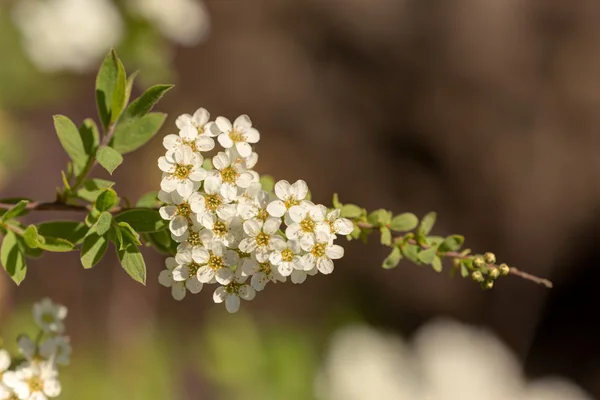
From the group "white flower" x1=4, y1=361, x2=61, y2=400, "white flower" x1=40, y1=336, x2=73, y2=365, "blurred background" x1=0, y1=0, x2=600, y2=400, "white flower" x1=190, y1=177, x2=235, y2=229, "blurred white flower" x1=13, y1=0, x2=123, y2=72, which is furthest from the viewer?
"blurred background" x1=0, y1=0, x2=600, y2=400

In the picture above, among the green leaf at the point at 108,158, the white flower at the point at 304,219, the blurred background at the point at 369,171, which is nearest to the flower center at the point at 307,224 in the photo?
the white flower at the point at 304,219

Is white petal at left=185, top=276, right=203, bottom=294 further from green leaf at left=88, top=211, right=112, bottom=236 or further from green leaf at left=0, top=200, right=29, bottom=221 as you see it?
green leaf at left=0, top=200, right=29, bottom=221

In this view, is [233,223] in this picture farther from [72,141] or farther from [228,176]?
[72,141]

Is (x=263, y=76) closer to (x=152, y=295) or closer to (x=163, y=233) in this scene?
(x=152, y=295)

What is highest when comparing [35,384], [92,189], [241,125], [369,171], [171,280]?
[241,125]

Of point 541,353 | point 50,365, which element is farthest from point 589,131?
point 50,365

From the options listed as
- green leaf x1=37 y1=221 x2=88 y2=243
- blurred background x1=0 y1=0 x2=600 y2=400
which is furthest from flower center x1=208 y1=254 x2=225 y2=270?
blurred background x1=0 y1=0 x2=600 y2=400

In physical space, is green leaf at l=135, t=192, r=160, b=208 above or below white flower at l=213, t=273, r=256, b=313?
above

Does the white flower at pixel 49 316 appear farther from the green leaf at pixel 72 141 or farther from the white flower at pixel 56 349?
the green leaf at pixel 72 141

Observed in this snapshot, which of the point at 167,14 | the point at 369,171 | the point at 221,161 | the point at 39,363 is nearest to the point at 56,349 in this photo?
the point at 39,363
